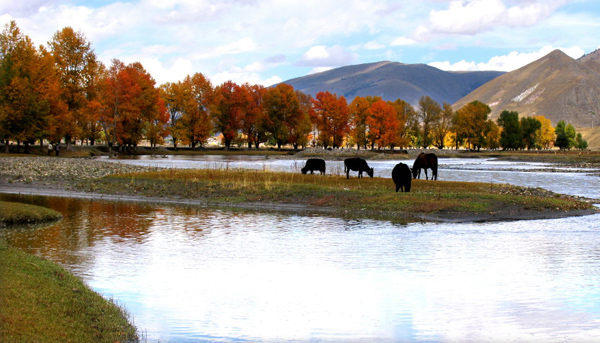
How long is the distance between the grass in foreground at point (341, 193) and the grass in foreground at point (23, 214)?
11086 mm

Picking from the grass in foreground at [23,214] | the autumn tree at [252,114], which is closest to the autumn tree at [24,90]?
the grass in foreground at [23,214]

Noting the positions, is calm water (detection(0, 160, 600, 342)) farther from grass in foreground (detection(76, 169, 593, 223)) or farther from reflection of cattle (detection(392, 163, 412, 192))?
reflection of cattle (detection(392, 163, 412, 192))

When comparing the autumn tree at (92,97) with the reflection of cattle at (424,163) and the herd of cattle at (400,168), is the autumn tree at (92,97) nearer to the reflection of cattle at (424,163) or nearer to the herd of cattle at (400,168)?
the herd of cattle at (400,168)

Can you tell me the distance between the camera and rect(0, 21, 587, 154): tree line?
3250 inches

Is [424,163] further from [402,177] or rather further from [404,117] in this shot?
[404,117]

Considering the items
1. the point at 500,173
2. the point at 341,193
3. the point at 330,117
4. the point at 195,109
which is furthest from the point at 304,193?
the point at 330,117

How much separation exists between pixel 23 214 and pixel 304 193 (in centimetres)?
1662

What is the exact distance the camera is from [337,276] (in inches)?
690

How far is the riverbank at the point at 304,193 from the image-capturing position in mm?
32219

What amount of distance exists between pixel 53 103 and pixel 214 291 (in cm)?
7919

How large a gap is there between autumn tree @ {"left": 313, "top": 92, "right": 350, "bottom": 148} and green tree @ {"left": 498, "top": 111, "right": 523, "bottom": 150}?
195ft

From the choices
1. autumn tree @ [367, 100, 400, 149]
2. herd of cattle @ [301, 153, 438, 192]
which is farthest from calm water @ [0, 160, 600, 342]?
autumn tree @ [367, 100, 400, 149]

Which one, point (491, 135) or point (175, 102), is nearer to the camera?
point (175, 102)

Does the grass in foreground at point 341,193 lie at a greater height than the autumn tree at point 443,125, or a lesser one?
lesser
